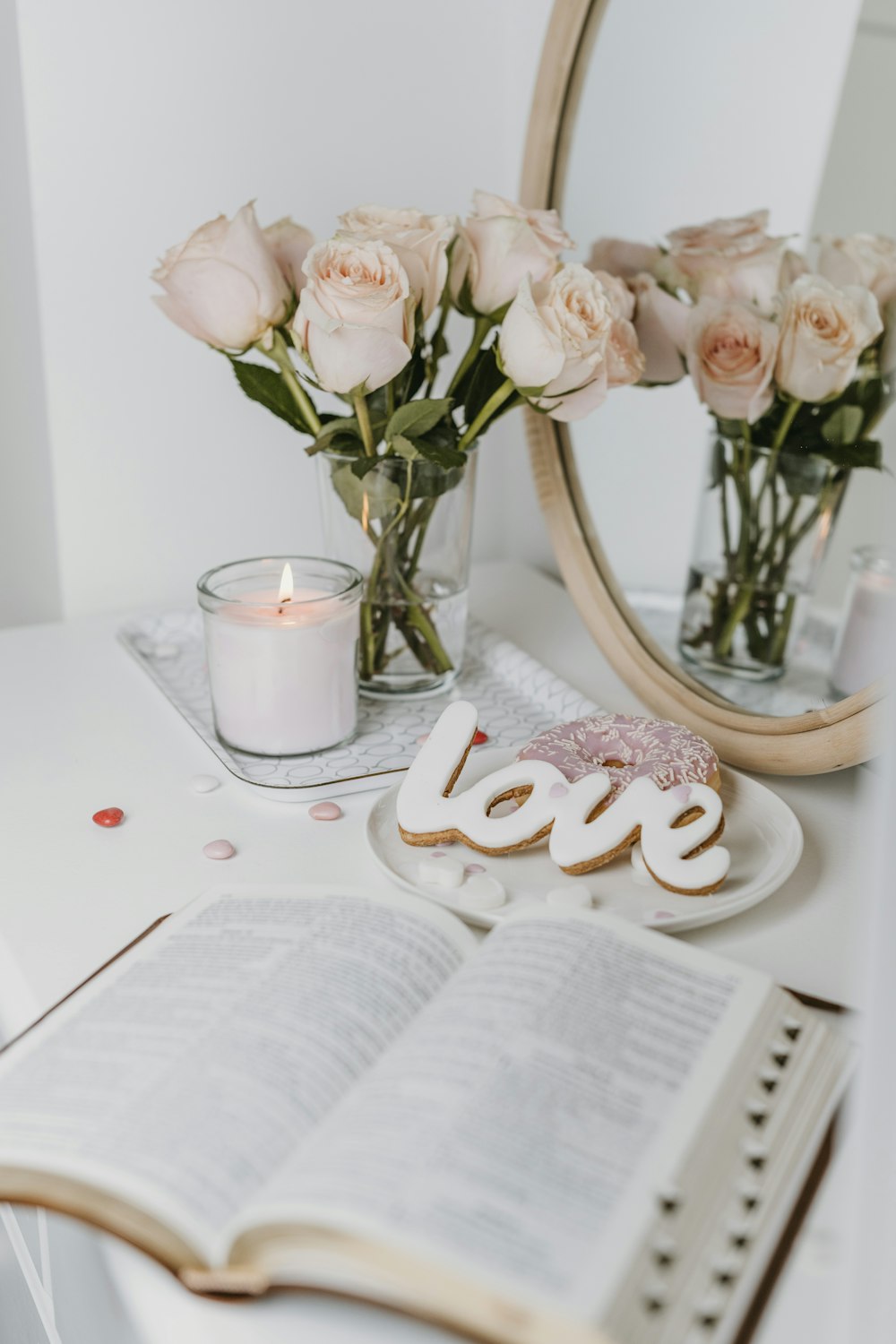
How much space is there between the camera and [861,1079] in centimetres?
37

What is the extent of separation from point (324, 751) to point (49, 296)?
47cm

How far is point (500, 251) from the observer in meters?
0.79

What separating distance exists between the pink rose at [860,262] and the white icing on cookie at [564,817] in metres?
0.33

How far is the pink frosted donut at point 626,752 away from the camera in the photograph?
2.30ft

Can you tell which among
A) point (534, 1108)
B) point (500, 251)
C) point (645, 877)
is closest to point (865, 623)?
point (645, 877)

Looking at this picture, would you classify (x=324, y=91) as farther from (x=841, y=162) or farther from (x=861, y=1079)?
(x=861, y=1079)

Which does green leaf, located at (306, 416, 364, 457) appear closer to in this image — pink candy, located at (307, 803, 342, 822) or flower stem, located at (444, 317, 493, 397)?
flower stem, located at (444, 317, 493, 397)

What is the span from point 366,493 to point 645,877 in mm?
339

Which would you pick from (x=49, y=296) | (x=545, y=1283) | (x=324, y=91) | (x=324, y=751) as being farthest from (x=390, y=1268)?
(x=324, y=91)

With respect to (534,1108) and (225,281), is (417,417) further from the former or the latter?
(534,1108)

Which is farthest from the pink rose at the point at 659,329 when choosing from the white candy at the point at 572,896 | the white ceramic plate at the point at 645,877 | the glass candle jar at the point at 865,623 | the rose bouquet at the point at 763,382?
the white candy at the point at 572,896

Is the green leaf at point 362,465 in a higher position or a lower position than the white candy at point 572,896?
higher

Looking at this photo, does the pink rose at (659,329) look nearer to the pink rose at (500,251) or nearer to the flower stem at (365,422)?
the pink rose at (500,251)

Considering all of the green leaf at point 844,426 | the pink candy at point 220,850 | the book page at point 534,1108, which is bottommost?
the pink candy at point 220,850
